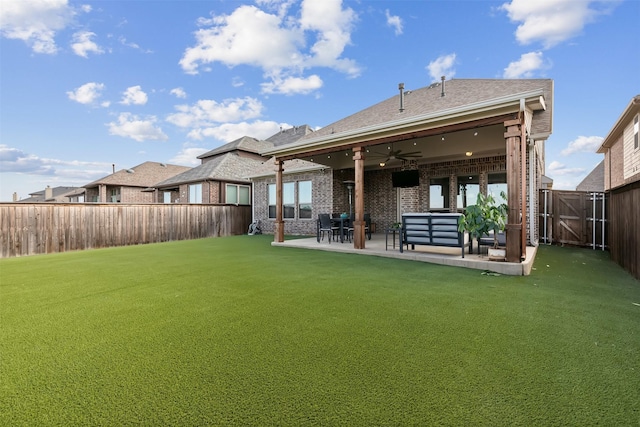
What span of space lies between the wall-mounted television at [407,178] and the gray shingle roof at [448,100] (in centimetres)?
199

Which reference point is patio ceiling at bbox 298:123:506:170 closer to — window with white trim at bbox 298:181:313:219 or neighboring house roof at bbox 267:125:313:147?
window with white trim at bbox 298:181:313:219

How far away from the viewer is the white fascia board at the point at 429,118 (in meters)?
5.04

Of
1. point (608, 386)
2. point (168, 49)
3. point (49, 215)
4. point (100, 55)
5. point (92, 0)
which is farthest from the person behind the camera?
point (168, 49)

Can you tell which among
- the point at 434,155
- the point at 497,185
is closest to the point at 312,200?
the point at 434,155

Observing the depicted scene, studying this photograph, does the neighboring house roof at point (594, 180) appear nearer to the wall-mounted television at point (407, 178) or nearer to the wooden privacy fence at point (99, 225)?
the wall-mounted television at point (407, 178)

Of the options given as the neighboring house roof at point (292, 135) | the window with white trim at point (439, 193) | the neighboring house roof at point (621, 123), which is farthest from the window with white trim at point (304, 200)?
the neighboring house roof at point (621, 123)

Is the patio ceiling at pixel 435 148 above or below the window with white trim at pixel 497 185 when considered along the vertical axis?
above

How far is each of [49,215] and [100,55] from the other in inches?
284

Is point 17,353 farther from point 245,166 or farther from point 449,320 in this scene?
point 245,166

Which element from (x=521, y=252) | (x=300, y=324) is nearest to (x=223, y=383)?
(x=300, y=324)

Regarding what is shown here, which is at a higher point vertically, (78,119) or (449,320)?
(78,119)

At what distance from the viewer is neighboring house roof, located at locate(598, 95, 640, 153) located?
7508mm

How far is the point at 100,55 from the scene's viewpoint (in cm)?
1194

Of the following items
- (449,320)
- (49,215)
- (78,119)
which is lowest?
(449,320)
